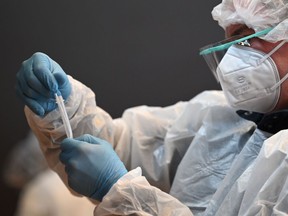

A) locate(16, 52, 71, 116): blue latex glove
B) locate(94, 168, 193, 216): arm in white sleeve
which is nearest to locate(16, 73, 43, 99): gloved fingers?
locate(16, 52, 71, 116): blue latex glove

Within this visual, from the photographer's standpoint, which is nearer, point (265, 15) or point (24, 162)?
point (265, 15)

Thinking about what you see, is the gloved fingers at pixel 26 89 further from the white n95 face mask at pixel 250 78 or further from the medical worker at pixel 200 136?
the white n95 face mask at pixel 250 78

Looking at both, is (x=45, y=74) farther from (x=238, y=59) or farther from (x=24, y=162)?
(x=24, y=162)

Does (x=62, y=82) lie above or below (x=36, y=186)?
above

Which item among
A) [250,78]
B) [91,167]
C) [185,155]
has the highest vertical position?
[250,78]

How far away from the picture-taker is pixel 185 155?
4.75 feet

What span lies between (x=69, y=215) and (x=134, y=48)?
73 centimetres

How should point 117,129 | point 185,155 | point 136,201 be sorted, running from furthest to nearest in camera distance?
point 117,129 < point 185,155 < point 136,201

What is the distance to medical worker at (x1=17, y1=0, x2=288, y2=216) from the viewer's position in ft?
3.55

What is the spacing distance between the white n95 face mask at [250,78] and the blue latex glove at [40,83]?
0.43 meters

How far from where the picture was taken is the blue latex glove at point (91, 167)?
1.12 metres

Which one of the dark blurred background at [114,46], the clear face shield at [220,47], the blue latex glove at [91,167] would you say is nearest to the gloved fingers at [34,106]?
the blue latex glove at [91,167]

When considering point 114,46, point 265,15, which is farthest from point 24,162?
point 265,15

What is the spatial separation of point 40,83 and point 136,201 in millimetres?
416
